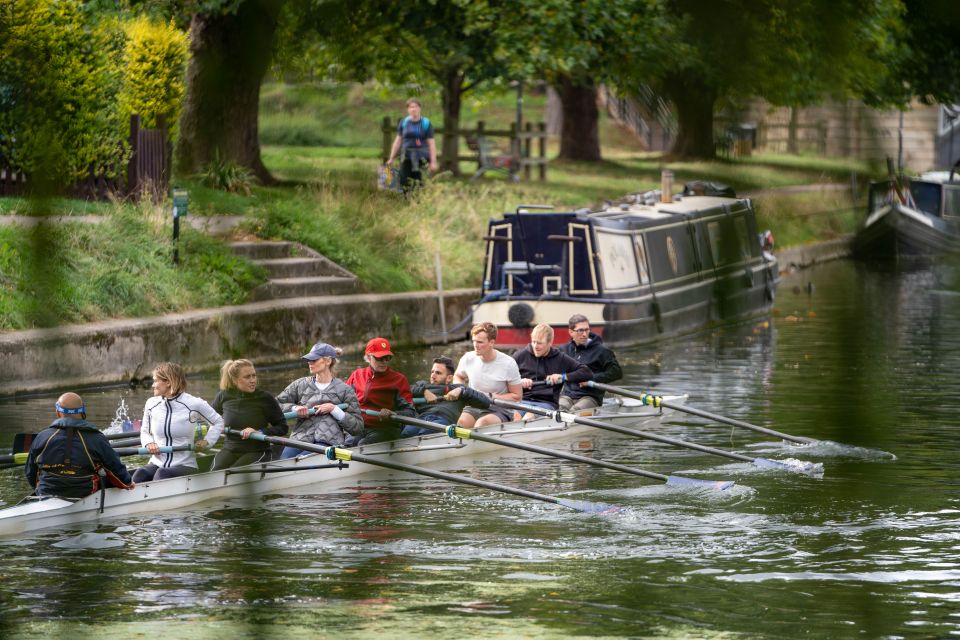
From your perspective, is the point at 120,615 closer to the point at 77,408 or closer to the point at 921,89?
the point at 77,408

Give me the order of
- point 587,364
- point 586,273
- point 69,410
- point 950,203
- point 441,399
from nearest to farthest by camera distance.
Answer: point 950,203 < point 69,410 < point 441,399 < point 587,364 < point 586,273

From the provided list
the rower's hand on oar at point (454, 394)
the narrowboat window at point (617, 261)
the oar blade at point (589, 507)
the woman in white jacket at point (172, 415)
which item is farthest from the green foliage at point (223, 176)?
the narrowboat window at point (617, 261)

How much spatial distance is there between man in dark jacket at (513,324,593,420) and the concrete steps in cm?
509

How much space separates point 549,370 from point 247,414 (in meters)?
4.28

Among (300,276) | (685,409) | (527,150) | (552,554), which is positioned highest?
(527,150)

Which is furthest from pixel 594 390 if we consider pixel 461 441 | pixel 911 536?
pixel 911 536

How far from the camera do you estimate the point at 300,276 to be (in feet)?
67.3

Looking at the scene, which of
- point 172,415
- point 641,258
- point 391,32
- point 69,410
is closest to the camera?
point 391,32

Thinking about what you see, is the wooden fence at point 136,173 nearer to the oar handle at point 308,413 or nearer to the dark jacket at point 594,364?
the oar handle at point 308,413

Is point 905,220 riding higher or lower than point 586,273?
higher

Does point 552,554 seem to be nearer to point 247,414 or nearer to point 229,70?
point 247,414

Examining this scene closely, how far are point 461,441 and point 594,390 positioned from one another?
2050 millimetres

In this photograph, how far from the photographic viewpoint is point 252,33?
165 cm

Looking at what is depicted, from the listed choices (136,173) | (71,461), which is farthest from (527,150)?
(136,173)
